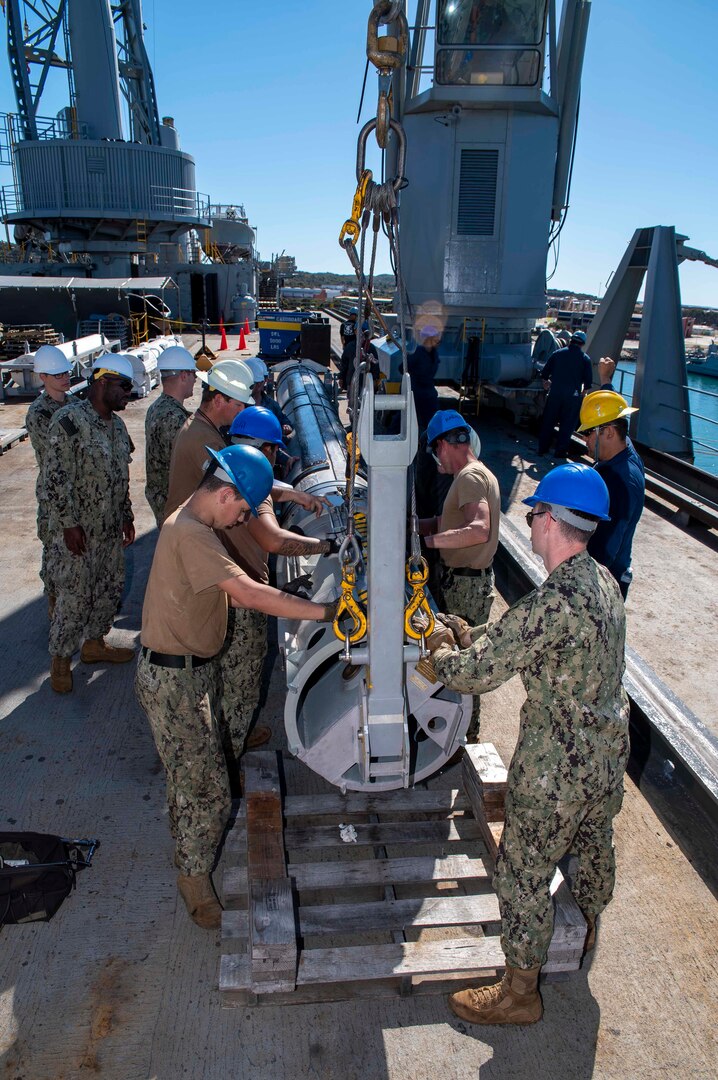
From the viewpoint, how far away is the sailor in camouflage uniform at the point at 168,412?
4.88 meters

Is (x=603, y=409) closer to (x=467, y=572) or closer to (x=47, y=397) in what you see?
(x=467, y=572)

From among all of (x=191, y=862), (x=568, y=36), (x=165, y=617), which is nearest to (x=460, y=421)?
(x=165, y=617)

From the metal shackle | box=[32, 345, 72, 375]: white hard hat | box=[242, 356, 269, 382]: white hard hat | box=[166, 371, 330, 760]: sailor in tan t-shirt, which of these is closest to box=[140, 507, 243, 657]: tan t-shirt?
box=[166, 371, 330, 760]: sailor in tan t-shirt

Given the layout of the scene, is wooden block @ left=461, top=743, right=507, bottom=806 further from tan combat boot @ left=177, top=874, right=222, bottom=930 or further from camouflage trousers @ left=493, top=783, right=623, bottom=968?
tan combat boot @ left=177, top=874, right=222, bottom=930

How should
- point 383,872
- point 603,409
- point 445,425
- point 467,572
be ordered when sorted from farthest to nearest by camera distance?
point 603,409
point 467,572
point 445,425
point 383,872

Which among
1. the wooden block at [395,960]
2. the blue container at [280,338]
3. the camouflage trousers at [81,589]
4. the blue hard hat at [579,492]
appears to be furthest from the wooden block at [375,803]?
the blue container at [280,338]

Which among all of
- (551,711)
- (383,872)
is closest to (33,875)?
(383,872)

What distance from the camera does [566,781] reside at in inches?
90.9

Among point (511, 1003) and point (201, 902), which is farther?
point (201, 902)

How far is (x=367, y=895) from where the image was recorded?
2.96m

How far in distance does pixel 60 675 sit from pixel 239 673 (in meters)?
1.37

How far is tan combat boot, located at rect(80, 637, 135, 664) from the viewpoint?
4.63 metres

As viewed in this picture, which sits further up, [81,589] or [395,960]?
[81,589]

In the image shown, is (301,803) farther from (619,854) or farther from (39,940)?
(619,854)
